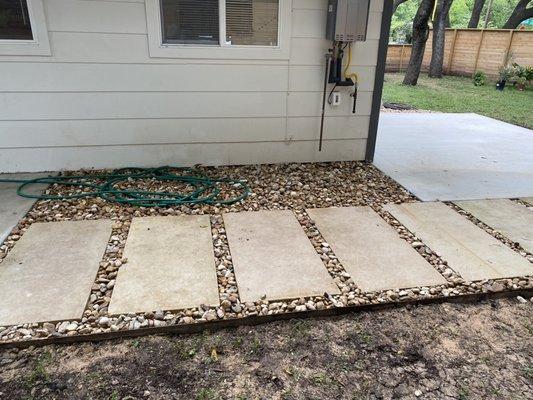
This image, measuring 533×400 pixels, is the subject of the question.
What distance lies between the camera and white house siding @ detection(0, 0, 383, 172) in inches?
136

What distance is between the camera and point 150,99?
3.73 meters

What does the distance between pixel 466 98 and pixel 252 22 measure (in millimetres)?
7090

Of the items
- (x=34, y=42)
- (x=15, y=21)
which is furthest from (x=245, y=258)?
(x=15, y=21)

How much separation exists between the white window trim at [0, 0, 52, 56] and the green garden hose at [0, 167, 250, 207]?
1.06 meters

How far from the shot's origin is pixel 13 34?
132 inches

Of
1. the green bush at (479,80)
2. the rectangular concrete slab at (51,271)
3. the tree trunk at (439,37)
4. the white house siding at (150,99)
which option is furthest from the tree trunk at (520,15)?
the rectangular concrete slab at (51,271)

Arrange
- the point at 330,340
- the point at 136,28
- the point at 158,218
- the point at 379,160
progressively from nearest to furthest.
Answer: the point at 330,340 < the point at 158,218 < the point at 136,28 < the point at 379,160

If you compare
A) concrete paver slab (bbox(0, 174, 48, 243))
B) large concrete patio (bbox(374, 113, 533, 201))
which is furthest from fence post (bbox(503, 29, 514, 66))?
concrete paver slab (bbox(0, 174, 48, 243))

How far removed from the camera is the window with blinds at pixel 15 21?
330 centimetres

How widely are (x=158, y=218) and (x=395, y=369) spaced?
1.92m

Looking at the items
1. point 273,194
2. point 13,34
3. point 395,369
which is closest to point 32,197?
point 13,34

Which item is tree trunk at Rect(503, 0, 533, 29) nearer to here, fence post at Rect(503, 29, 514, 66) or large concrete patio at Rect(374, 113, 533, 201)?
fence post at Rect(503, 29, 514, 66)

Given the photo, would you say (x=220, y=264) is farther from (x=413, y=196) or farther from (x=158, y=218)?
(x=413, y=196)

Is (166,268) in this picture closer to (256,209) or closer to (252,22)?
(256,209)
